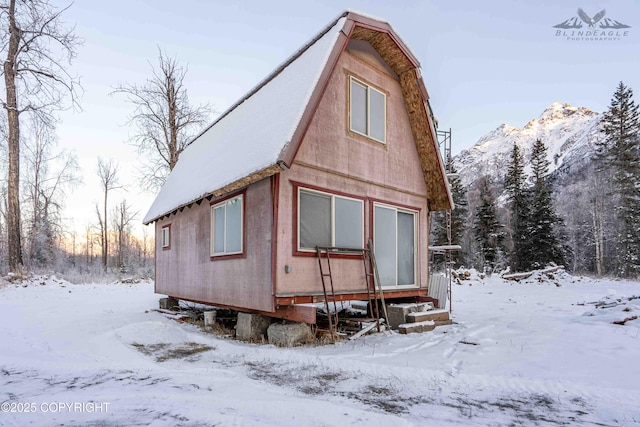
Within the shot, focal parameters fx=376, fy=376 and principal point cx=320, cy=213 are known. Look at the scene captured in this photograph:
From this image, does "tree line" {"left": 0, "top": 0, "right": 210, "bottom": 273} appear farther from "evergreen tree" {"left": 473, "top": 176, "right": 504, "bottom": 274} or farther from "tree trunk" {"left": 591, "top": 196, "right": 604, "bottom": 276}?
"tree trunk" {"left": 591, "top": 196, "right": 604, "bottom": 276}

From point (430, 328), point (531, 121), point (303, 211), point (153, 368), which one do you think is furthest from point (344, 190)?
point (531, 121)

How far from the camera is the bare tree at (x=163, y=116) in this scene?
21.2 metres

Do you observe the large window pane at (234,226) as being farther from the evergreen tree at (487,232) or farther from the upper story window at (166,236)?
the evergreen tree at (487,232)

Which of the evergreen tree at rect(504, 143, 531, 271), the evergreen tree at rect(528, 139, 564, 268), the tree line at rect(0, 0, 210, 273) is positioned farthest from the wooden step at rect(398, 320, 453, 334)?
the evergreen tree at rect(504, 143, 531, 271)

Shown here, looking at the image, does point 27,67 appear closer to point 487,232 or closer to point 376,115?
point 376,115

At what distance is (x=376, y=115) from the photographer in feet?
28.3

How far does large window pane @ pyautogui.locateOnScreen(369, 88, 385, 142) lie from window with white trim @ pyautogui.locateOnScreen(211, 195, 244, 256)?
11.2 ft

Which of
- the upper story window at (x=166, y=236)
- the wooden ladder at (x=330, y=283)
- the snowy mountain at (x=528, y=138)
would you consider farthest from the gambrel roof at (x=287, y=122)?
the snowy mountain at (x=528, y=138)

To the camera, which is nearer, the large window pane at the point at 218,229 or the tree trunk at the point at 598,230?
the large window pane at the point at 218,229

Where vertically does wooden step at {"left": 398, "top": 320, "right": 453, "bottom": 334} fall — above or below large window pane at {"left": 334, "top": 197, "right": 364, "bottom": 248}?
below

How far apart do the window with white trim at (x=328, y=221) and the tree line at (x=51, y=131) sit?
13340mm

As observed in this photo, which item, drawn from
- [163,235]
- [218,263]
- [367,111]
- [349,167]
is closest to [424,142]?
[367,111]

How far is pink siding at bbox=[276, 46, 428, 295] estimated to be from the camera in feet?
21.5

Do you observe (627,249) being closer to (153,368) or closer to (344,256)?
(344,256)
